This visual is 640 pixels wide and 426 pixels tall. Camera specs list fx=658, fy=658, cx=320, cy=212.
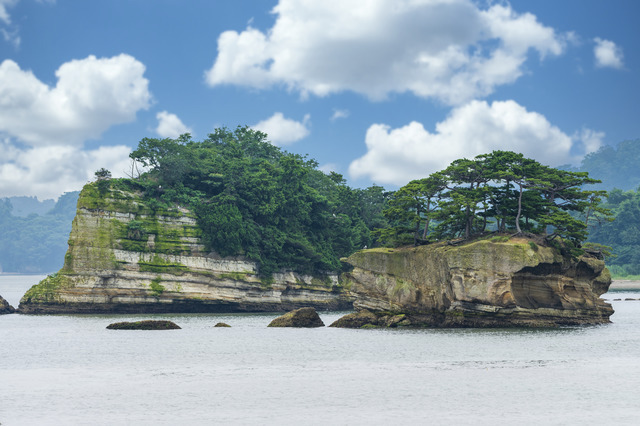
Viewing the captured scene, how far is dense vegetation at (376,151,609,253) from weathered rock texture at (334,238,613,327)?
3.04 metres

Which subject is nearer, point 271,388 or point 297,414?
point 297,414

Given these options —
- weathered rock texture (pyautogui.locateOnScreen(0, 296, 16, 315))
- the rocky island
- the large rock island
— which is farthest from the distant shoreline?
weathered rock texture (pyautogui.locateOnScreen(0, 296, 16, 315))

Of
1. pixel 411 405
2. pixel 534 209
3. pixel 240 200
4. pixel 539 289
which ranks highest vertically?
pixel 240 200

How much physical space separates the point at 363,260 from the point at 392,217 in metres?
6.15

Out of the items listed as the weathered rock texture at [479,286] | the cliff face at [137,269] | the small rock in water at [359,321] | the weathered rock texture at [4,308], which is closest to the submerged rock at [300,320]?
the small rock in water at [359,321]

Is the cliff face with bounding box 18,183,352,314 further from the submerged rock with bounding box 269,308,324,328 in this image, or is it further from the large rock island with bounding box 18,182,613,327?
the submerged rock with bounding box 269,308,324,328

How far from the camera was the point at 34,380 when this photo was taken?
3275 centimetres

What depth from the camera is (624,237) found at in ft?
493

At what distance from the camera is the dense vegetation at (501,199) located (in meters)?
56.4

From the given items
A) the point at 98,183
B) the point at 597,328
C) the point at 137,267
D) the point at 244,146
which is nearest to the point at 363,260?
the point at 597,328

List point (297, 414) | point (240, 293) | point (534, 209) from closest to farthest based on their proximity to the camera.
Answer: point (297, 414) < point (534, 209) < point (240, 293)

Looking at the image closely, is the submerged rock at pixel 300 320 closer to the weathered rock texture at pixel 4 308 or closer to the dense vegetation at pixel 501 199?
the dense vegetation at pixel 501 199

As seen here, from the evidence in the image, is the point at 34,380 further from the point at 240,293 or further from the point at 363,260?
the point at 240,293

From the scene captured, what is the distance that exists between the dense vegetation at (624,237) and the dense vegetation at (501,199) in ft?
321
